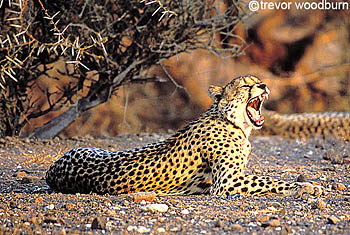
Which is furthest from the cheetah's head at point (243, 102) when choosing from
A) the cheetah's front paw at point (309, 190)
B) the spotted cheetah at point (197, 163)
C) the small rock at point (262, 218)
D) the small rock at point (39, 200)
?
the small rock at point (39, 200)

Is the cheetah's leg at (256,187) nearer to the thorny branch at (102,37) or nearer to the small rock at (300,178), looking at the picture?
the small rock at (300,178)

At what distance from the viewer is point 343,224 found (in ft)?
11.0

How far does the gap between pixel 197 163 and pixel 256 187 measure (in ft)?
1.69

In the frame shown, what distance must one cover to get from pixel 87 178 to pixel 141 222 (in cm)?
105

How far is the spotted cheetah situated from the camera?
424 centimetres

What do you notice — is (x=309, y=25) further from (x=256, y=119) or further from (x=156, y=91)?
(x=256, y=119)

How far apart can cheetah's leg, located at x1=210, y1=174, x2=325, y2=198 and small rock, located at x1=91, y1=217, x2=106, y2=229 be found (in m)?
1.20

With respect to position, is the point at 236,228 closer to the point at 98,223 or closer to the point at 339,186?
the point at 98,223

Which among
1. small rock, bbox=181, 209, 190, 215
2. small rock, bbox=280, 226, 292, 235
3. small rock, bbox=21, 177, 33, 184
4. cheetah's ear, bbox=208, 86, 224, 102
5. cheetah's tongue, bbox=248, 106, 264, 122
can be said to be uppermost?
cheetah's ear, bbox=208, 86, 224, 102

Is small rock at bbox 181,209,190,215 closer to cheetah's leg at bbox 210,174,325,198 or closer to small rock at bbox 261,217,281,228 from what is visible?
small rock at bbox 261,217,281,228

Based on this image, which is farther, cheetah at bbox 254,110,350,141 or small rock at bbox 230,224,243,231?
cheetah at bbox 254,110,350,141

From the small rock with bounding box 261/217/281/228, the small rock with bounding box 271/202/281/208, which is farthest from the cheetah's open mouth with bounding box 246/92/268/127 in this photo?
the small rock with bounding box 261/217/281/228

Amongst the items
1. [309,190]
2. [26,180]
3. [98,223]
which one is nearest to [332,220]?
[309,190]

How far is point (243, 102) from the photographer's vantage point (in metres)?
4.60
